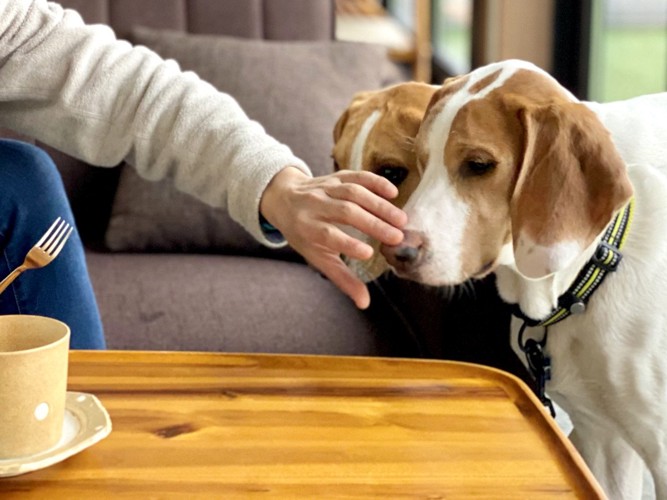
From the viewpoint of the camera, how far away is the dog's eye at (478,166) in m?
1.07

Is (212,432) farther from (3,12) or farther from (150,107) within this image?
(3,12)

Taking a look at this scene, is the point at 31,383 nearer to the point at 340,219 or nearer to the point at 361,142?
the point at 340,219

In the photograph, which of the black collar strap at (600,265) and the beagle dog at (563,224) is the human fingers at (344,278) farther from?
the black collar strap at (600,265)

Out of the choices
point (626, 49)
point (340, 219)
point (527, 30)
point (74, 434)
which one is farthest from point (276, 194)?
point (626, 49)

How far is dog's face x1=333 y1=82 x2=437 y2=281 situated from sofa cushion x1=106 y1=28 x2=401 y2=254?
1.44 feet

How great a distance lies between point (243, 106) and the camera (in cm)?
187

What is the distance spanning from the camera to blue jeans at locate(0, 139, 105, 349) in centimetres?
126

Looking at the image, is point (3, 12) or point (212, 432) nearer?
point (212, 432)

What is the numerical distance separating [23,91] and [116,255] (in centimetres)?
62

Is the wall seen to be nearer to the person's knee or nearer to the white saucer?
the person's knee

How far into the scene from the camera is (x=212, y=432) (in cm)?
85

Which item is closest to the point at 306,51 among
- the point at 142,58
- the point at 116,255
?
the point at 116,255

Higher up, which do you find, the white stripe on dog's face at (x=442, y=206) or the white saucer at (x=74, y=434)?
the white stripe on dog's face at (x=442, y=206)

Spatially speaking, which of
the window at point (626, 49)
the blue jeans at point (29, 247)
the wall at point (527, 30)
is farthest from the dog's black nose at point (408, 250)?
the wall at point (527, 30)
